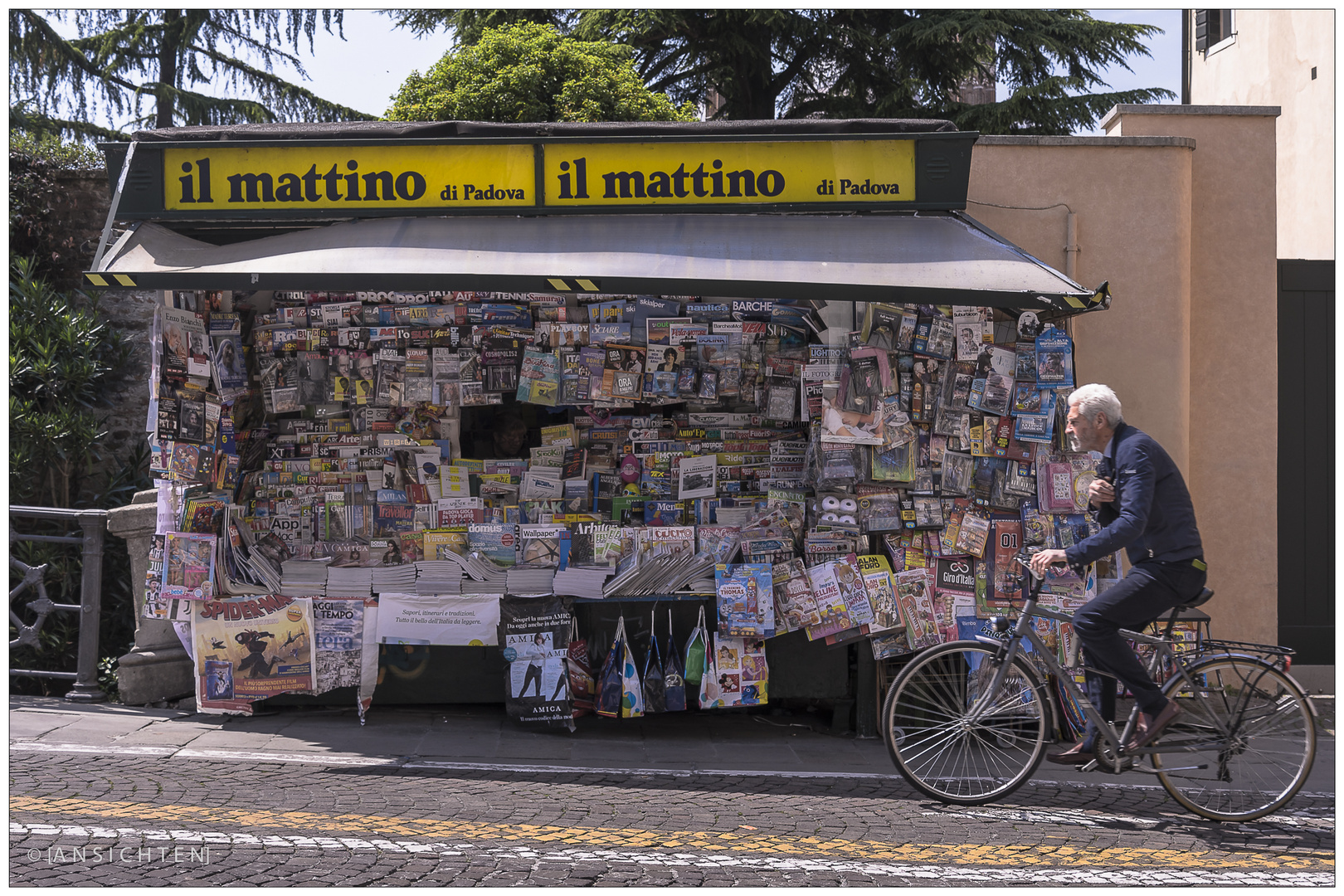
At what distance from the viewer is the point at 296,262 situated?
5.86 metres

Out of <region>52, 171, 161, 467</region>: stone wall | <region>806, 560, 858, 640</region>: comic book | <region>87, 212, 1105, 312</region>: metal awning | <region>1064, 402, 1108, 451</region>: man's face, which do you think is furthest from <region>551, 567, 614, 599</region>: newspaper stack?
<region>52, 171, 161, 467</region>: stone wall

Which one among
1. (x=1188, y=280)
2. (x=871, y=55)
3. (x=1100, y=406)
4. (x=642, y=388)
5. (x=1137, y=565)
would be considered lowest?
(x=1137, y=565)

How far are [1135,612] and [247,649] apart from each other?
4.92 m

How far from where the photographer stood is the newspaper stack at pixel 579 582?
20.0ft

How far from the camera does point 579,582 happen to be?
241 inches

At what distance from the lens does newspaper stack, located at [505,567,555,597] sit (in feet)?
20.3

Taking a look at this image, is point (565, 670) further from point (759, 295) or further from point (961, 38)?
point (961, 38)

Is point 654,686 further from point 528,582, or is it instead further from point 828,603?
point 828,603

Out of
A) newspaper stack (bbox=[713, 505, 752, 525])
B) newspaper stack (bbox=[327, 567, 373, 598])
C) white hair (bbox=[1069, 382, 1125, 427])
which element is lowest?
newspaper stack (bbox=[327, 567, 373, 598])

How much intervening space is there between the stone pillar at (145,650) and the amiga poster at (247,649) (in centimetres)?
59

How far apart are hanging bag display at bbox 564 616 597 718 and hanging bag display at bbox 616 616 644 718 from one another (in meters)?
0.27

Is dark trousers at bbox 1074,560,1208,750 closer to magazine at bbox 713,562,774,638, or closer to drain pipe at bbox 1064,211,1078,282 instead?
magazine at bbox 713,562,774,638

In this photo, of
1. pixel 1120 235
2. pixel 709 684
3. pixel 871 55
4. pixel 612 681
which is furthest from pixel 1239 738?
pixel 871 55

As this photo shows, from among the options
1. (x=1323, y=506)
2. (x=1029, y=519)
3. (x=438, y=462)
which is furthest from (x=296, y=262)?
(x=1323, y=506)
